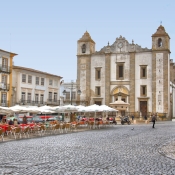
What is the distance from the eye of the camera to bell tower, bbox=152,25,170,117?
55062 mm

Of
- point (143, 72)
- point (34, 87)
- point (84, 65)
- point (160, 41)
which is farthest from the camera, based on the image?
point (84, 65)

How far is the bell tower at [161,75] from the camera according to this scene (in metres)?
55.1

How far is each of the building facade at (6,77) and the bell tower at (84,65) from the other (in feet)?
50.4

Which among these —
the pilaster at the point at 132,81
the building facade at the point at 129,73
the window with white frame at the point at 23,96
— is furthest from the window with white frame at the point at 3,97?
the pilaster at the point at 132,81

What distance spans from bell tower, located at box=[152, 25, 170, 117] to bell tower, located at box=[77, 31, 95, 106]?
10597 mm

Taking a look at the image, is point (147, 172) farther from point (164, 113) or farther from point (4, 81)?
point (164, 113)

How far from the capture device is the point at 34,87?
55.0m

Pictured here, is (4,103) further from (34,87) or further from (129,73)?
(129,73)

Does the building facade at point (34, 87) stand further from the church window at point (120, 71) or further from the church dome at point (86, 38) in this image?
the church window at point (120, 71)

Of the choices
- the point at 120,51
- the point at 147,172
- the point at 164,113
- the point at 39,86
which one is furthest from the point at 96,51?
the point at 147,172

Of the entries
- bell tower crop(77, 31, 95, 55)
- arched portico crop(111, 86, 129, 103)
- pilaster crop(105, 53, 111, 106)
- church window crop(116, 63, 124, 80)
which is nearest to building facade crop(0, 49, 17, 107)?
bell tower crop(77, 31, 95, 55)

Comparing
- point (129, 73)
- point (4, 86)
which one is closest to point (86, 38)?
point (129, 73)

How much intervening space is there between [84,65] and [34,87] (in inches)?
391

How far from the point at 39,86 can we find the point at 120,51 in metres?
14.0
